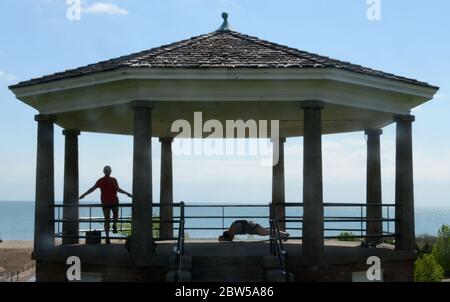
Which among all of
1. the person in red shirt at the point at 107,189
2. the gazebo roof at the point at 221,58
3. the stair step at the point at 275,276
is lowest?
the stair step at the point at 275,276

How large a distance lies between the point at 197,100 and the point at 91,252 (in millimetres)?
4113

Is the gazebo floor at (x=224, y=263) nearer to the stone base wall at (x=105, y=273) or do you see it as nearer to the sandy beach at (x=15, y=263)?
the stone base wall at (x=105, y=273)

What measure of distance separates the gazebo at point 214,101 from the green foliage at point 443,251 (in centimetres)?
3709

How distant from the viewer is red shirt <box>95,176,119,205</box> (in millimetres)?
16234

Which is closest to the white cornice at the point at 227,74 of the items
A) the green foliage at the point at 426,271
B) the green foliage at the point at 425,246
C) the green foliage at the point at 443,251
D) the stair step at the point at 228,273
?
the stair step at the point at 228,273

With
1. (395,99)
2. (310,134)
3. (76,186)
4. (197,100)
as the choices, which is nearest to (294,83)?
(310,134)

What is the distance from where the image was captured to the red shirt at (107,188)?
53.3ft

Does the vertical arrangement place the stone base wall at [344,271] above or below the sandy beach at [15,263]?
above

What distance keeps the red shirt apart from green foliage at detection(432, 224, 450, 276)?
39.8 metres

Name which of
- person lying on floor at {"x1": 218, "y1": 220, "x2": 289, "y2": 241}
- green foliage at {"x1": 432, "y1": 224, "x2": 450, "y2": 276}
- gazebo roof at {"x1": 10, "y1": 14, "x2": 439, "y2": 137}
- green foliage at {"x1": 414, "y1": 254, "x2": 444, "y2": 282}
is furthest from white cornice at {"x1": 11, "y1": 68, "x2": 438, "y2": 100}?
green foliage at {"x1": 432, "y1": 224, "x2": 450, "y2": 276}

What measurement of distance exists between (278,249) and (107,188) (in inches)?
206

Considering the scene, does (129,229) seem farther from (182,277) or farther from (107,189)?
(182,277)

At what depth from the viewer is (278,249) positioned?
42.0 feet
